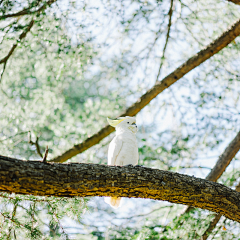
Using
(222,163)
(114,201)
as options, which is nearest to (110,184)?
(114,201)

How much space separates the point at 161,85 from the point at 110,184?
216 cm

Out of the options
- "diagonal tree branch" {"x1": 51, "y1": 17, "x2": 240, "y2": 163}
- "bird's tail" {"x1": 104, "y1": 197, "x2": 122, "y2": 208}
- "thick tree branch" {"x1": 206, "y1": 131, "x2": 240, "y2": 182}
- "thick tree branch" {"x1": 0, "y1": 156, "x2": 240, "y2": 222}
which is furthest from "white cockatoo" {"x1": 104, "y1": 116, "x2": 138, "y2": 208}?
"thick tree branch" {"x1": 206, "y1": 131, "x2": 240, "y2": 182}

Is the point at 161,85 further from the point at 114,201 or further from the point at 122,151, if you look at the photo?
the point at 114,201

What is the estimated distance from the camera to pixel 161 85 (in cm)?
381

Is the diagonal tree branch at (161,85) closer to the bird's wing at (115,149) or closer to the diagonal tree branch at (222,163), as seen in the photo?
the bird's wing at (115,149)

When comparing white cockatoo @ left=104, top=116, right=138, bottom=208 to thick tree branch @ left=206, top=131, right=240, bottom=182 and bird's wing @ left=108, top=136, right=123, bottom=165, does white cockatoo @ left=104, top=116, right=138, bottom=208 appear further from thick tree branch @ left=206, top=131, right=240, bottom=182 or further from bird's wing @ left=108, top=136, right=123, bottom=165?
thick tree branch @ left=206, top=131, right=240, bottom=182

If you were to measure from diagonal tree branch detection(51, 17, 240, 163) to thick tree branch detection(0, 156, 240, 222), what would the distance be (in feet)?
5.34

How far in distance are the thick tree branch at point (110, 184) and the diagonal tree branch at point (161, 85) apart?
1.63 meters

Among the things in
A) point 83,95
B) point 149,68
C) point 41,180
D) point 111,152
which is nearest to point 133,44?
point 149,68

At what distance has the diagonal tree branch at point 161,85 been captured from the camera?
368 cm

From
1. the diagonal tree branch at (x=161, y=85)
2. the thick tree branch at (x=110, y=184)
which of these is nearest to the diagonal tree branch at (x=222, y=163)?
the diagonal tree branch at (x=161, y=85)

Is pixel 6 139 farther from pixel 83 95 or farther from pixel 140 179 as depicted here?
pixel 83 95

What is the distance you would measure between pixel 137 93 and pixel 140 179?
9.03 ft

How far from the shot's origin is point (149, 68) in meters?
4.51
